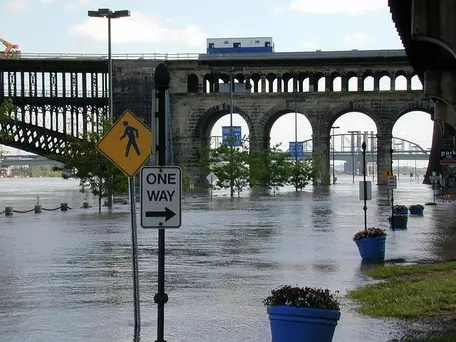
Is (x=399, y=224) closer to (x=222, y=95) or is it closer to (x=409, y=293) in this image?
(x=409, y=293)

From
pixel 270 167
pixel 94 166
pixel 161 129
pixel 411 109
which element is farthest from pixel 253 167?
pixel 161 129

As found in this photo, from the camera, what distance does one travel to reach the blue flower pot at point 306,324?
1155cm

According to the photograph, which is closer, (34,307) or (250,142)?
(34,307)

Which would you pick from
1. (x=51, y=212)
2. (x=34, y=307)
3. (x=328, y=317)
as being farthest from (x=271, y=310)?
(x=51, y=212)

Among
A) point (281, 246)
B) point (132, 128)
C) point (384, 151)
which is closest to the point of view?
point (132, 128)

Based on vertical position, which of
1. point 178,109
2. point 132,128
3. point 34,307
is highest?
point 178,109

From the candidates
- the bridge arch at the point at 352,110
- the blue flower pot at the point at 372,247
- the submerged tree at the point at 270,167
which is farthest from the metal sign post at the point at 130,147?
the bridge arch at the point at 352,110

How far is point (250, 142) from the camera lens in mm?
113625

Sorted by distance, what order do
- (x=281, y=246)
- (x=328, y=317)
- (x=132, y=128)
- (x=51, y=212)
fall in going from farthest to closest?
1. (x=51, y=212)
2. (x=281, y=246)
3. (x=132, y=128)
4. (x=328, y=317)

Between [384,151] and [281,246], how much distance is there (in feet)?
272

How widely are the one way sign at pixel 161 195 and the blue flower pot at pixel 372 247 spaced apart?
14359 millimetres

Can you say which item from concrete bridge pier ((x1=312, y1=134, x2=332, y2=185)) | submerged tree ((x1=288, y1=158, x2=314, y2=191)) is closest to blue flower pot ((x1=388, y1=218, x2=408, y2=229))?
submerged tree ((x1=288, y1=158, x2=314, y2=191))

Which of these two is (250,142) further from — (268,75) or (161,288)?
(161,288)

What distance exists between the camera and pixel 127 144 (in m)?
13.9
